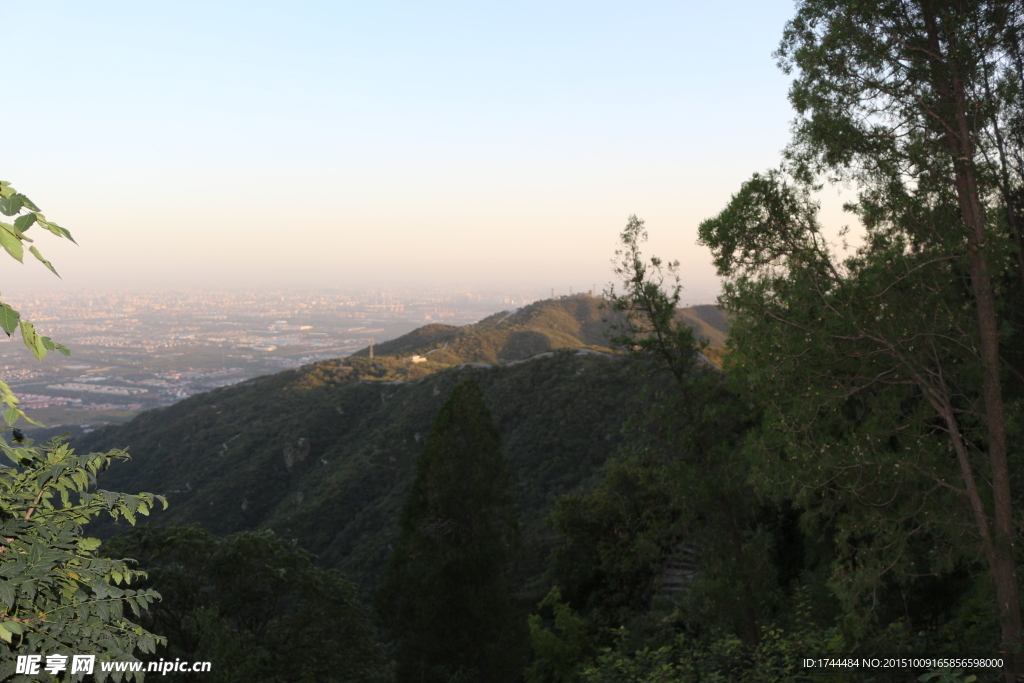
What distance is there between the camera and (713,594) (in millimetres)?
10680

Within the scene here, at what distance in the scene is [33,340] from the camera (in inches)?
80.7

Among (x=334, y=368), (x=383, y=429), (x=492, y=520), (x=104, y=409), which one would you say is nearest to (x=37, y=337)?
(x=492, y=520)

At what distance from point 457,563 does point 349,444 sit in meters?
33.2

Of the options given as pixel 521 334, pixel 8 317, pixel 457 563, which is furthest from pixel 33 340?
pixel 521 334

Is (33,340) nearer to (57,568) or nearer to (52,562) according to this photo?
(52,562)

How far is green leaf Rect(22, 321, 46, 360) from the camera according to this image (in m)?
1.97

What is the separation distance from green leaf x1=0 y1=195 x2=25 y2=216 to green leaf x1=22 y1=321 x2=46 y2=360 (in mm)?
398

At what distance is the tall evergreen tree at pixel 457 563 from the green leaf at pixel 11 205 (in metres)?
13.6

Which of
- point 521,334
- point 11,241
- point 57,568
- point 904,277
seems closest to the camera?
point 11,241

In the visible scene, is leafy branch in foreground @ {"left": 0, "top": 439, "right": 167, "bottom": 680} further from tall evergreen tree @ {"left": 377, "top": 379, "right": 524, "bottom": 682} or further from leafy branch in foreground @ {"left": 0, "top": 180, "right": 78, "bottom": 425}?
tall evergreen tree @ {"left": 377, "top": 379, "right": 524, "bottom": 682}

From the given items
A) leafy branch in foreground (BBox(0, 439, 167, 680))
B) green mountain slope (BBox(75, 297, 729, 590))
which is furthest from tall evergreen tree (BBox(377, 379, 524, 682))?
leafy branch in foreground (BBox(0, 439, 167, 680))

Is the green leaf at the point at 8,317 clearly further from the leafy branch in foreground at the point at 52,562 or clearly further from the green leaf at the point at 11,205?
the green leaf at the point at 11,205

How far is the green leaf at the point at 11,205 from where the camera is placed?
176 centimetres

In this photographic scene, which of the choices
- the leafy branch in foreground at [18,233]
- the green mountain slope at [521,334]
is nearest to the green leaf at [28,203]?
the leafy branch in foreground at [18,233]
